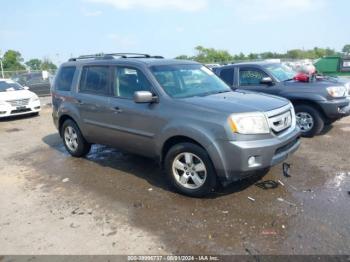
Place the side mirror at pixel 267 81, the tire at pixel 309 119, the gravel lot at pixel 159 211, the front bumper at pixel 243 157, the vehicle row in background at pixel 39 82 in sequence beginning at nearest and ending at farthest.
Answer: the gravel lot at pixel 159 211 → the front bumper at pixel 243 157 → the tire at pixel 309 119 → the side mirror at pixel 267 81 → the vehicle row in background at pixel 39 82

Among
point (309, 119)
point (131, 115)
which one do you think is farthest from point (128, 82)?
point (309, 119)

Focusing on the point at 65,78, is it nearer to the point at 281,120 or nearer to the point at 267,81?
the point at 281,120

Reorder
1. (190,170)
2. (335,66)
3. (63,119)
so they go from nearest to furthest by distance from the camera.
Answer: (190,170) < (63,119) < (335,66)

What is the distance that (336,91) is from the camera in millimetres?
7195

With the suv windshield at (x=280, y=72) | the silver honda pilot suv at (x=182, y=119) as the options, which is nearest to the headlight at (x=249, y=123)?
the silver honda pilot suv at (x=182, y=119)

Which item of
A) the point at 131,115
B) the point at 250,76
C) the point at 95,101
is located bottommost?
the point at 131,115

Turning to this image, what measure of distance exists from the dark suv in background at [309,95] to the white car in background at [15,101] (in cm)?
790

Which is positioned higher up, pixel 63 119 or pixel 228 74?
pixel 228 74

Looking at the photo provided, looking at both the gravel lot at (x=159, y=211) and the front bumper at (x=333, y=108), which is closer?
the gravel lot at (x=159, y=211)

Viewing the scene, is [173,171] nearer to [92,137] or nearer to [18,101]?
[92,137]

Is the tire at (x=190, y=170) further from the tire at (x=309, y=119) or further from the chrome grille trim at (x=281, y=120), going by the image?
the tire at (x=309, y=119)

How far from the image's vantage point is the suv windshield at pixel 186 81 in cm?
488

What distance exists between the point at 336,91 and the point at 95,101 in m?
5.00

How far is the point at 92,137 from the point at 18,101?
22.9ft
